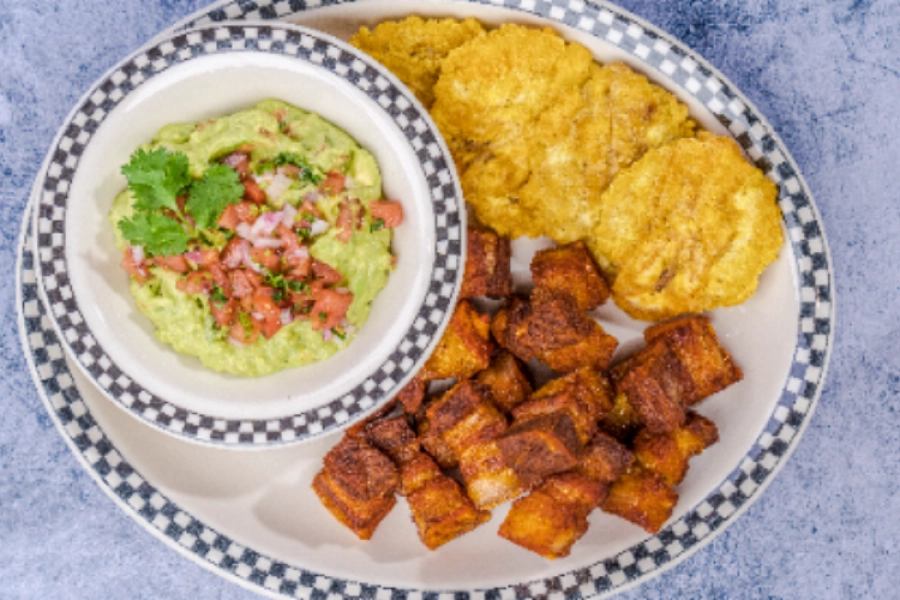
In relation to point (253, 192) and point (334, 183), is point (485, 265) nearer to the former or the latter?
point (334, 183)

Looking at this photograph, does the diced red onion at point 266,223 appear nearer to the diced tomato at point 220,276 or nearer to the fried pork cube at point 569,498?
the diced tomato at point 220,276

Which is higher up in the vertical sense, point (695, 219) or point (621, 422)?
point (695, 219)

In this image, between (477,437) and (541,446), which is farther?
(477,437)

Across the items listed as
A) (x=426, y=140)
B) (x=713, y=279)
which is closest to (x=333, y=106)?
(x=426, y=140)

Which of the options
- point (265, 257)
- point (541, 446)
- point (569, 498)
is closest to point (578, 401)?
point (541, 446)

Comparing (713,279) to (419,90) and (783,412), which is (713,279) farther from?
(419,90)

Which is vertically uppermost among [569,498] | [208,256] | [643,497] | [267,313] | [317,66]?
[317,66]

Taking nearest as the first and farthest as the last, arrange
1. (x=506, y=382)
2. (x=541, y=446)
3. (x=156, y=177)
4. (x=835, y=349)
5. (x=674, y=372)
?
1. (x=156, y=177)
2. (x=541, y=446)
3. (x=674, y=372)
4. (x=506, y=382)
5. (x=835, y=349)

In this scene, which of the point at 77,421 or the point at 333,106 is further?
the point at 77,421
